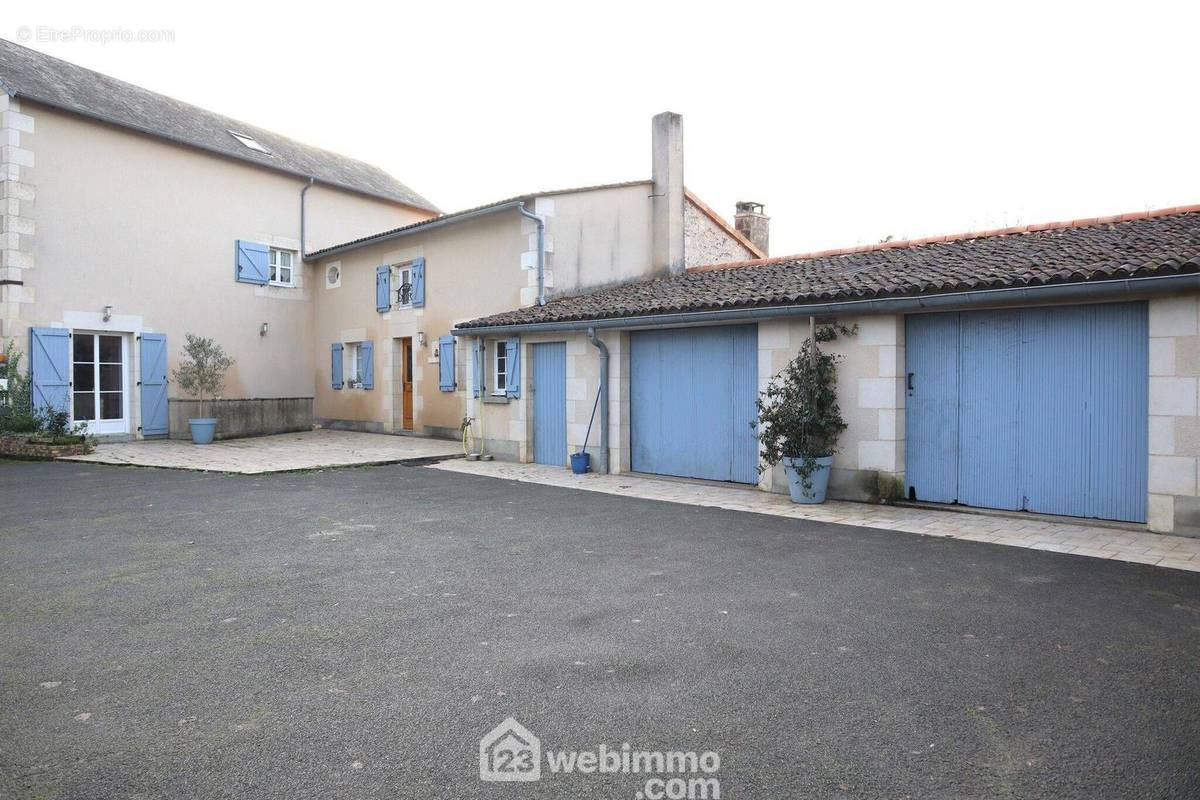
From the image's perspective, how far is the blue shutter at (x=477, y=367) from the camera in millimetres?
12391

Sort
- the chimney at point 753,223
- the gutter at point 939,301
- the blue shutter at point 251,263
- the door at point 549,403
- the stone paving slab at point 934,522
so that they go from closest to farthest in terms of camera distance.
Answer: the stone paving slab at point 934,522, the gutter at point 939,301, the door at point 549,403, the blue shutter at point 251,263, the chimney at point 753,223

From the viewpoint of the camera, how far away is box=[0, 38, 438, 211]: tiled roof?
13680mm

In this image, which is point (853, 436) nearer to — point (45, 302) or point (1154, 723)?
point (1154, 723)

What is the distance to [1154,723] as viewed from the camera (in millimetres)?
2920

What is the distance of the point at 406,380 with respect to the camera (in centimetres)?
1616

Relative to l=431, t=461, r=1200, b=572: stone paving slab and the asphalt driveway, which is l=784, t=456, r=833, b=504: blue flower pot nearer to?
l=431, t=461, r=1200, b=572: stone paving slab

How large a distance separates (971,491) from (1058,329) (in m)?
1.74

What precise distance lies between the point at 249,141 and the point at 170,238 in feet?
12.2

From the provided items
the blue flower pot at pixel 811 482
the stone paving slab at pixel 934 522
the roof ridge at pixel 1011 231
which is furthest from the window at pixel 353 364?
the blue flower pot at pixel 811 482

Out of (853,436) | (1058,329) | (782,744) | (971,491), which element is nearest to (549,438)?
(853,436)

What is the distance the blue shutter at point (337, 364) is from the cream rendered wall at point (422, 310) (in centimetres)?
17

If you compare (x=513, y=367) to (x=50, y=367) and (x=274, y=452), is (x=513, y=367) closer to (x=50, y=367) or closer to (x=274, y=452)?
(x=274, y=452)

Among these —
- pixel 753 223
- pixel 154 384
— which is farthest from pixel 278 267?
pixel 753 223

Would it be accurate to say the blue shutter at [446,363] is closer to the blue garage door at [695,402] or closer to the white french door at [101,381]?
the blue garage door at [695,402]
